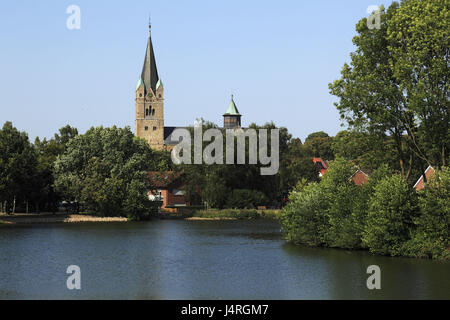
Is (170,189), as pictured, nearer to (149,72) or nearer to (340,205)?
(340,205)

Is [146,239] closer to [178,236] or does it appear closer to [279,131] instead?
[178,236]

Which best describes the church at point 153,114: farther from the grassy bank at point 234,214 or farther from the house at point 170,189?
the grassy bank at point 234,214

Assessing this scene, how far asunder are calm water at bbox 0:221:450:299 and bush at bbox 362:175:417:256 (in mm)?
1278

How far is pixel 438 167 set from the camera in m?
46.9

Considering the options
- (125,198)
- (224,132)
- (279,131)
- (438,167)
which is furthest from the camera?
(279,131)

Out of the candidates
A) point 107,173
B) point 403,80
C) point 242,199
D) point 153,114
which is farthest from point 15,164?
point 153,114

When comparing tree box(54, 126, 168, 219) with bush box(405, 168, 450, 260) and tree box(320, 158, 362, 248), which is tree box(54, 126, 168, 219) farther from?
bush box(405, 168, 450, 260)

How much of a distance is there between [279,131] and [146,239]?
4728cm

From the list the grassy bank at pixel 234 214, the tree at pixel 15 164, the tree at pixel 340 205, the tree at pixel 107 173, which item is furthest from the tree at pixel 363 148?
the tree at pixel 15 164

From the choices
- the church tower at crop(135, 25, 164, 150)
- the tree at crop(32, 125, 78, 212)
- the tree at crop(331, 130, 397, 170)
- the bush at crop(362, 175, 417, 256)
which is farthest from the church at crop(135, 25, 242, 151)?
the bush at crop(362, 175, 417, 256)

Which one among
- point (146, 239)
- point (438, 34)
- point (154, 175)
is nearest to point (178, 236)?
point (146, 239)

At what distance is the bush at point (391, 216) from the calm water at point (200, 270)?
1.28m
